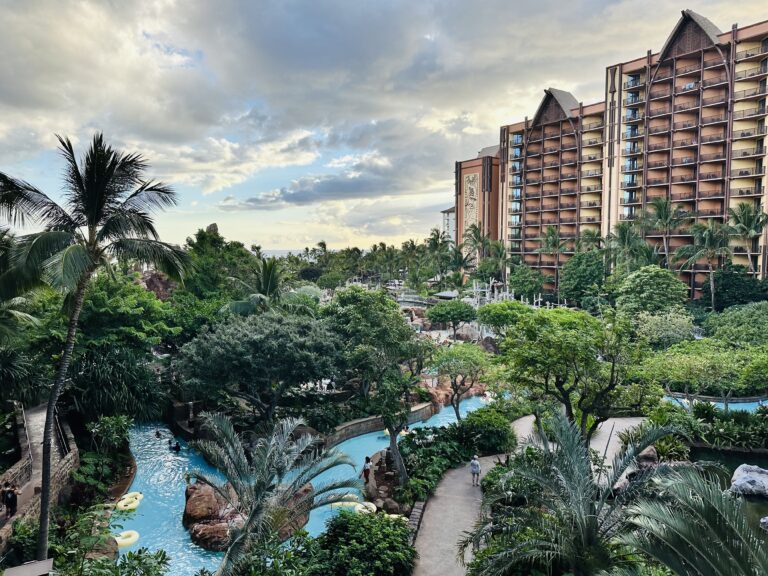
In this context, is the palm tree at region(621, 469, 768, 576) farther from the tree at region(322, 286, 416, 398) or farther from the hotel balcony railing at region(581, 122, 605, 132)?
the hotel balcony railing at region(581, 122, 605, 132)

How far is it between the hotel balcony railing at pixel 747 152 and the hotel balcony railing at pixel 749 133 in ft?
3.12

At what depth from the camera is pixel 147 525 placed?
48.1 ft

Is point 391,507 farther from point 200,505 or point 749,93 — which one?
point 749,93

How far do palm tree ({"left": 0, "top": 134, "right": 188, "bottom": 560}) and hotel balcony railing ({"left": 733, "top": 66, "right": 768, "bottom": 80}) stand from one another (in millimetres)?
44429

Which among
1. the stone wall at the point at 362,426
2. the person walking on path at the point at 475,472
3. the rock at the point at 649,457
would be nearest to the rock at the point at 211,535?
the stone wall at the point at 362,426

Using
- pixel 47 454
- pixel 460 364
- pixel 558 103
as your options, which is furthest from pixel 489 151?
pixel 47 454

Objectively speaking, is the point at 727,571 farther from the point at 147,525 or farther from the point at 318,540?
the point at 147,525

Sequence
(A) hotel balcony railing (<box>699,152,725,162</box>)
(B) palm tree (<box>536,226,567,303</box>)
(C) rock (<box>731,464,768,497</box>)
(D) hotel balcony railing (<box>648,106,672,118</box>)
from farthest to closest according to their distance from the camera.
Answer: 1. (B) palm tree (<box>536,226,567,303</box>)
2. (D) hotel balcony railing (<box>648,106,672,118</box>)
3. (A) hotel balcony railing (<box>699,152,725,162</box>)
4. (C) rock (<box>731,464,768,497</box>)

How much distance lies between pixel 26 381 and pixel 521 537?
16884mm

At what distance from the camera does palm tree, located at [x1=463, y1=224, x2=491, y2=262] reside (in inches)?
2216

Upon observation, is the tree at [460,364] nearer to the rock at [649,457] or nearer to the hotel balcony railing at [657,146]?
the rock at [649,457]

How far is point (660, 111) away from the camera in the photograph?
147ft

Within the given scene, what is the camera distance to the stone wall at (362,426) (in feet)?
67.3

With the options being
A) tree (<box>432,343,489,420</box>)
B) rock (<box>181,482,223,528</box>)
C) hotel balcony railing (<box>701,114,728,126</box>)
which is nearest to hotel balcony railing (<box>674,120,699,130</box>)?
hotel balcony railing (<box>701,114,728,126</box>)
